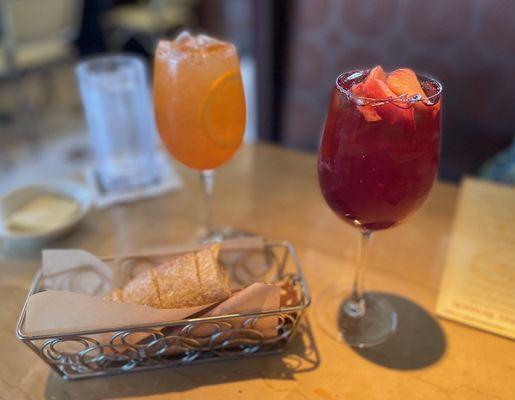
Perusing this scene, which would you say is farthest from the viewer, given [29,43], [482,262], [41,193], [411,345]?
[29,43]

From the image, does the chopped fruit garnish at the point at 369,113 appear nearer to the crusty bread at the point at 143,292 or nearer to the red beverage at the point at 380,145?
the red beverage at the point at 380,145

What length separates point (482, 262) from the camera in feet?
2.23

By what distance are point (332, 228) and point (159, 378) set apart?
15.7 inches

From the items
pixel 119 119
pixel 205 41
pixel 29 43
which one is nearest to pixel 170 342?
pixel 205 41

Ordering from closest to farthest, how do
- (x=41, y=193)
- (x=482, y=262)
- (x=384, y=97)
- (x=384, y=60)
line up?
(x=384, y=97), (x=482, y=262), (x=41, y=193), (x=384, y=60)

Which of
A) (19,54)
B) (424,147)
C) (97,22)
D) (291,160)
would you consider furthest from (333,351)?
(97,22)

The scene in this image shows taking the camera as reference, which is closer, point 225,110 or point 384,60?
point 225,110

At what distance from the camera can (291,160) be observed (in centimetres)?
100

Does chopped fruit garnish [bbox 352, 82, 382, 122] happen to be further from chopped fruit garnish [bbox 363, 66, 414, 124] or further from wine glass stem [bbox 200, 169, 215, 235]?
wine glass stem [bbox 200, 169, 215, 235]

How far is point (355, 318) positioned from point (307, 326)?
69mm

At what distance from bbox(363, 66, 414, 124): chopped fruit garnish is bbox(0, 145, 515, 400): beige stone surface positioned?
0.28 m

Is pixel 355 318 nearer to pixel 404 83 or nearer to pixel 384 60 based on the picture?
pixel 404 83

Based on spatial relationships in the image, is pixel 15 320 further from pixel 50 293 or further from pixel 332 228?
pixel 332 228

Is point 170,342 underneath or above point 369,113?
underneath
